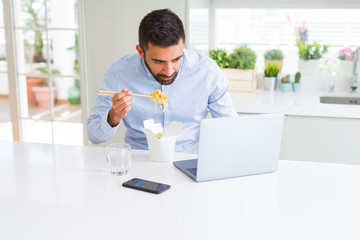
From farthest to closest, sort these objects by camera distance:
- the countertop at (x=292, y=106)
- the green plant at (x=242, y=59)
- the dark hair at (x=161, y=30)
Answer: the green plant at (x=242, y=59), the countertop at (x=292, y=106), the dark hair at (x=161, y=30)

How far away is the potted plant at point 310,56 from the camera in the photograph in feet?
12.0

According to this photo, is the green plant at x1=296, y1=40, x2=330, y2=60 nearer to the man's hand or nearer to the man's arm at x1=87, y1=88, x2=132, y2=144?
the man's arm at x1=87, y1=88, x2=132, y2=144

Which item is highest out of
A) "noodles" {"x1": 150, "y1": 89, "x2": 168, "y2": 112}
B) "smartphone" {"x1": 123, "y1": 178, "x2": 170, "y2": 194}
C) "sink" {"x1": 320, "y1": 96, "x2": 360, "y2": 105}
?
"noodles" {"x1": 150, "y1": 89, "x2": 168, "y2": 112}

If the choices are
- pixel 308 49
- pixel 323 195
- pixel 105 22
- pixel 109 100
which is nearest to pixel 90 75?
pixel 105 22

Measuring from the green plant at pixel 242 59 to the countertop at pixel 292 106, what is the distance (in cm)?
24

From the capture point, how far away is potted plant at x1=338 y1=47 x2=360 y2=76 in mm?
3602

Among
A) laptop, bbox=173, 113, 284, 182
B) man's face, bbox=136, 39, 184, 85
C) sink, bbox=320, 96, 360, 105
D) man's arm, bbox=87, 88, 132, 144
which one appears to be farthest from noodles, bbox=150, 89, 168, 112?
sink, bbox=320, 96, 360, 105

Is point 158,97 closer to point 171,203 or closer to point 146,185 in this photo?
point 146,185

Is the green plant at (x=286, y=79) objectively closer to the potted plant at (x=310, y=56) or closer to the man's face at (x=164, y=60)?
the potted plant at (x=310, y=56)

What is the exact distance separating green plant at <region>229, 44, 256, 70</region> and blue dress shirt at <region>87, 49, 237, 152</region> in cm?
108

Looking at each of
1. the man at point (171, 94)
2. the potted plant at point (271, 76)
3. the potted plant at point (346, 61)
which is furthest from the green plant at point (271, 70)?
the man at point (171, 94)

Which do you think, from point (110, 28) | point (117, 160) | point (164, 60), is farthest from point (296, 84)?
point (117, 160)

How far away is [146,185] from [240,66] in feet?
6.60

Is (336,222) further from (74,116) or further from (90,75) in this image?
(74,116)
